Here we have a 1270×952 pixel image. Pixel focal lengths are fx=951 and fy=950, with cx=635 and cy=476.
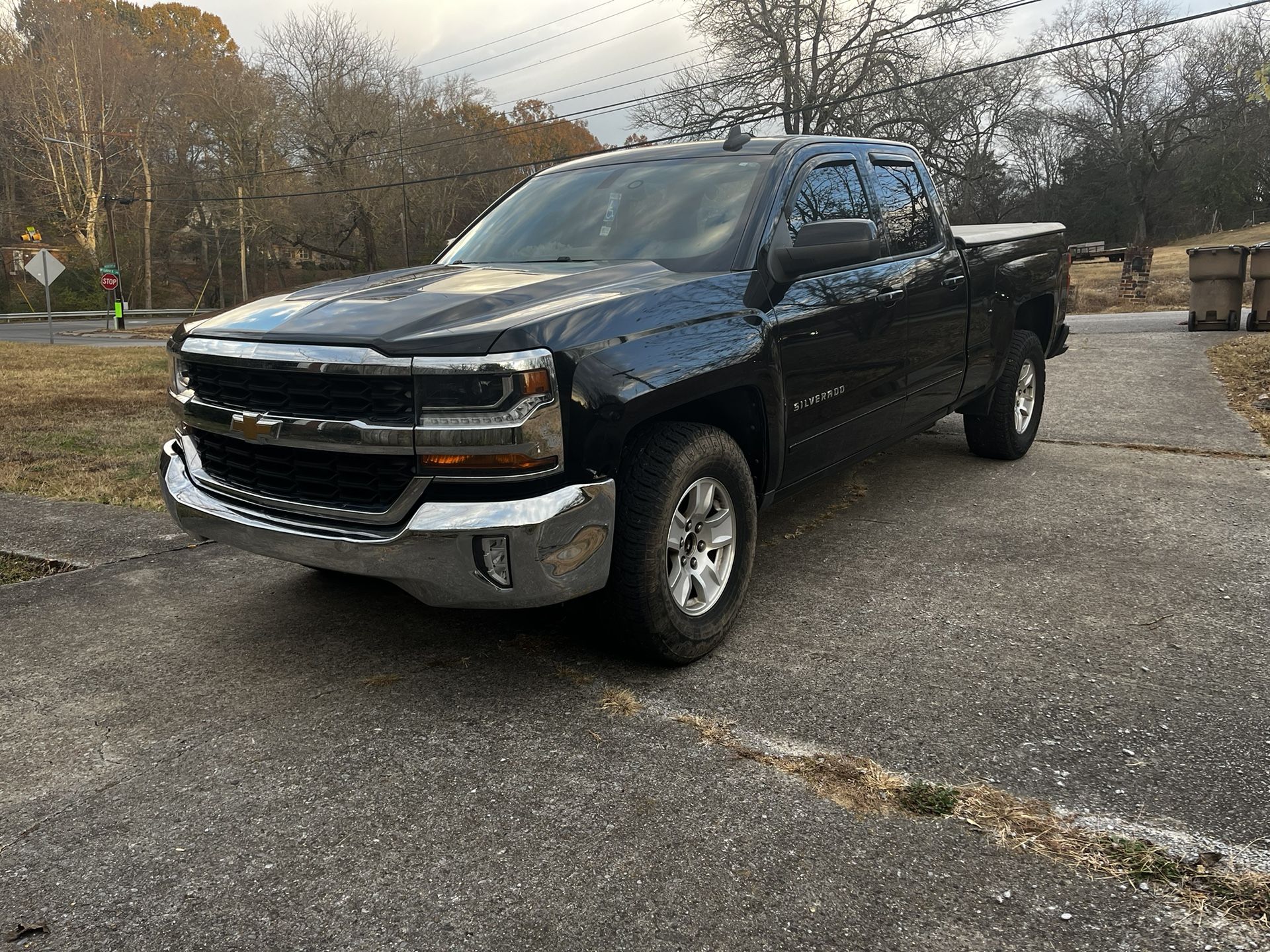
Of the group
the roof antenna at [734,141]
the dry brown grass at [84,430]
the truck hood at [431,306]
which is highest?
the roof antenna at [734,141]

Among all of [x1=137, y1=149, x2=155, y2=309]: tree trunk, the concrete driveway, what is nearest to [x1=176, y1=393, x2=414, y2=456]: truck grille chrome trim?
the concrete driveway

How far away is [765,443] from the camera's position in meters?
3.71

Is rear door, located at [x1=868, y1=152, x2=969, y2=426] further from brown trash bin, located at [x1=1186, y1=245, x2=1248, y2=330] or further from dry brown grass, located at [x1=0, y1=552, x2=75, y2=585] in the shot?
brown trash bin, located at [x1=1186, y1=245, x2=1248, y2=330]

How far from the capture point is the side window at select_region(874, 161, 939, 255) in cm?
481

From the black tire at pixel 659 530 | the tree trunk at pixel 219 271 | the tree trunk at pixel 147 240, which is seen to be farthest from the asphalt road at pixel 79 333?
the black tire at pixel 659 530

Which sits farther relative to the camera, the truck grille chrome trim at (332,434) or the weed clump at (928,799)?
the truck grille chrome trim at (332,434)

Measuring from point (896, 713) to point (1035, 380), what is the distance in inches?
168

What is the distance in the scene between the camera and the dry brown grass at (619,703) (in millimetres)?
3082

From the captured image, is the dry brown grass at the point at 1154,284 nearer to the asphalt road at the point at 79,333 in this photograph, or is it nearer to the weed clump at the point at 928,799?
the weed clump at the point at 928,799

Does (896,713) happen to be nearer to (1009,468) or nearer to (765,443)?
(765,443)

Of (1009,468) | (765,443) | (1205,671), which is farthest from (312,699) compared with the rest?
(1009,468)

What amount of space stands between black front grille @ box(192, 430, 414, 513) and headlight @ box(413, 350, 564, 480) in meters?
0.15

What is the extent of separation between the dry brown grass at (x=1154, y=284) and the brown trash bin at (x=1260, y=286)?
3.72m

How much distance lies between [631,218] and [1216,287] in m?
13.3
